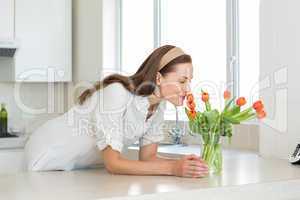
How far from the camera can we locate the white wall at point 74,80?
3.87m

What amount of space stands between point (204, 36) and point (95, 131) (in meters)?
1.54

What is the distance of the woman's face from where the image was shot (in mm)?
1727

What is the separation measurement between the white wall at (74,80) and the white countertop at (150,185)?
2216mm

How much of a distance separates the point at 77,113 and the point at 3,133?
2052 millimetres

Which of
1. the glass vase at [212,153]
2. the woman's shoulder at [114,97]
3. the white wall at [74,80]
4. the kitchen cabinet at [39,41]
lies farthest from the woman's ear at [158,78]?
the kitchen cabinet at [39,41]

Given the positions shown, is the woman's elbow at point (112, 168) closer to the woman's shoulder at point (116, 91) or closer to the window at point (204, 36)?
the woman's shoulder at point (116, 91)

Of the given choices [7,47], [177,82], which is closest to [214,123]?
[177,82]

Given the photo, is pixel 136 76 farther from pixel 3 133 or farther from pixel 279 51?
pixel 3 133

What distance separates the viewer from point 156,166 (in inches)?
63.3

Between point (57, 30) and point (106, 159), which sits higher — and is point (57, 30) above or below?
above

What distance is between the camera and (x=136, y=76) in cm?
175

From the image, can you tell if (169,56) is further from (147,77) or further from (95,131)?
(95,131)

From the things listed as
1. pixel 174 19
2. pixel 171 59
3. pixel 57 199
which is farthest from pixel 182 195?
pixel 174 19

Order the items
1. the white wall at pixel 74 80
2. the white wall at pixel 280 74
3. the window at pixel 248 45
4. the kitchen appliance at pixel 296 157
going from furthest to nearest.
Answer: the white wall at pixel 74 80 < the window at pixel 248 45 < the white wall at pixel 280 74 < the kitchen appliance at pixel 296 157
